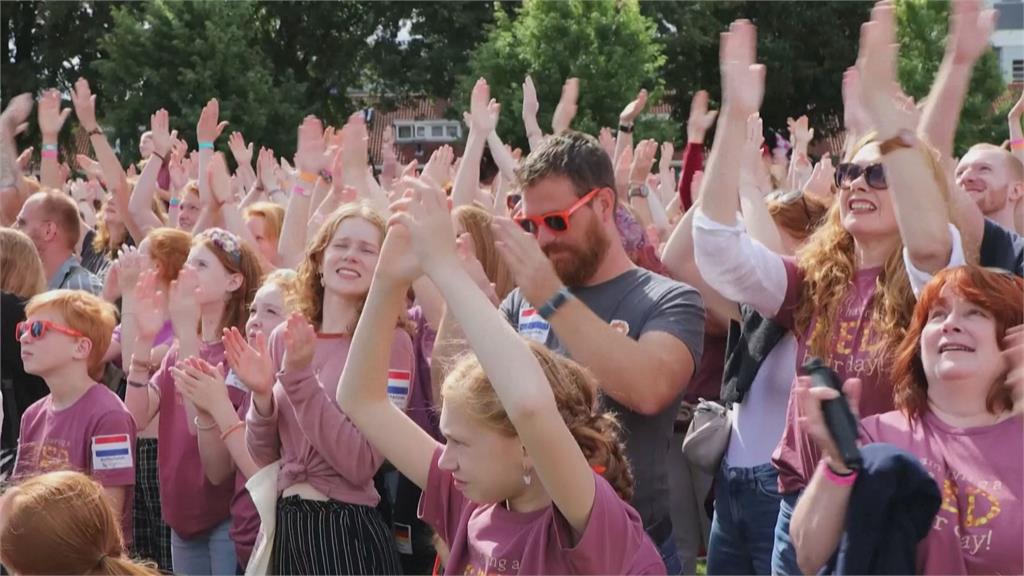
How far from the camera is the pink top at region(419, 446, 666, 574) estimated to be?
263 centimetres

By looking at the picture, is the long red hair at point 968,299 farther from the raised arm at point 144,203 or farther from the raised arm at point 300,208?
the raised arm at point 144,203

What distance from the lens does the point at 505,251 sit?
3.25 m

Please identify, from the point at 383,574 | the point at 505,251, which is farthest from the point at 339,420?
the point at 505,251

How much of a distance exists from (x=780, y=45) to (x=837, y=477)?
3125cm

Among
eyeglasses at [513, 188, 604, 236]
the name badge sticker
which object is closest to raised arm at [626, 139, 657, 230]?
the name badge sticker

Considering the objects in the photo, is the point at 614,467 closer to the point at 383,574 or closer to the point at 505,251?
the point at 505,251

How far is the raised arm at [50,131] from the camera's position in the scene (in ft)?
29.0

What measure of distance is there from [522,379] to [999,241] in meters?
1.60

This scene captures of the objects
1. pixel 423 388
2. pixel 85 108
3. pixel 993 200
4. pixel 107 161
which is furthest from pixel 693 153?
pixel 85 108

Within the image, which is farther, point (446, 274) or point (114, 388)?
point (114, 388)

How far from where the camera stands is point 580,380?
9.52 feet

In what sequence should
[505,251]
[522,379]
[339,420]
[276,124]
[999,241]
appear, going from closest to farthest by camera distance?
[522,379] → [505,251] → [999,241] → [339,420] → [276,124]

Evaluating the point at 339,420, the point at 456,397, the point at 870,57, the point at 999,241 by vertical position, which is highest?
the point at 870,57

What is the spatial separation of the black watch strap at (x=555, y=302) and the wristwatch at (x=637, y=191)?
165 inches
